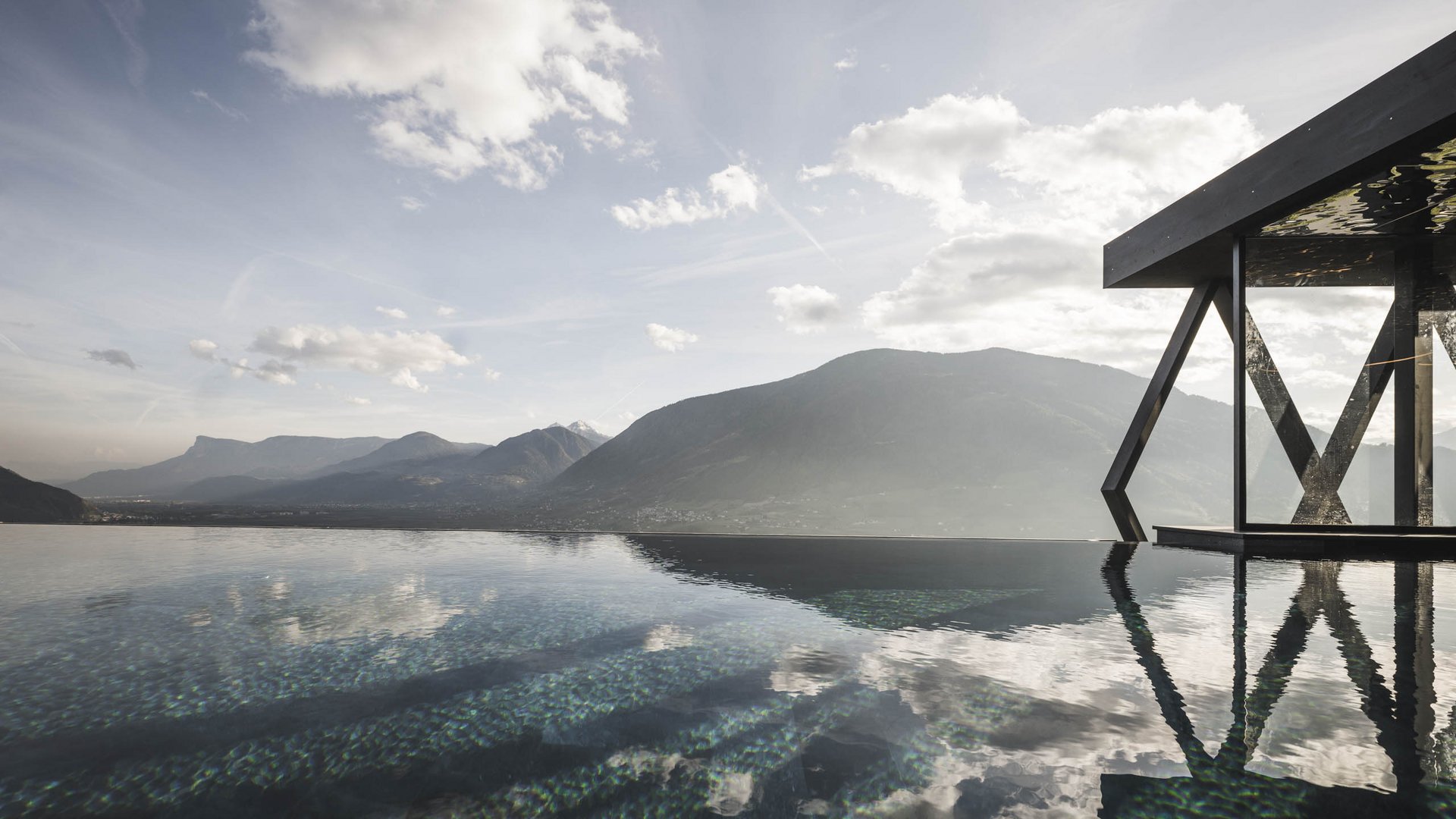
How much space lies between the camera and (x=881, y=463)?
4658 inches

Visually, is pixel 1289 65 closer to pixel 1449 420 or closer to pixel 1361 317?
pixel 1361 317

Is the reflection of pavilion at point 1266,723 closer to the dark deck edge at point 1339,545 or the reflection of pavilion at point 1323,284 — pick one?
the dark deck edge at point 1339,545

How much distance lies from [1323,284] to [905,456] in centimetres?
11596

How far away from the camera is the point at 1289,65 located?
7484 millimetres

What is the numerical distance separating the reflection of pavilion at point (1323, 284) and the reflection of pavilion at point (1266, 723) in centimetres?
90

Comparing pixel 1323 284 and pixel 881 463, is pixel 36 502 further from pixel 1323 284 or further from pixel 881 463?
pixel 881 463

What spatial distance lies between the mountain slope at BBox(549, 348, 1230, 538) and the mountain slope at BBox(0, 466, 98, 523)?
52.9 m

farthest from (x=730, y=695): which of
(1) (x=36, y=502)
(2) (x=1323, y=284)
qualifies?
(1) (x=36, y=502)

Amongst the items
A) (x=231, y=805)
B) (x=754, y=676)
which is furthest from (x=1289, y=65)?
(x=231, y=805)

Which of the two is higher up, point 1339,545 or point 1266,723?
point 1339,545

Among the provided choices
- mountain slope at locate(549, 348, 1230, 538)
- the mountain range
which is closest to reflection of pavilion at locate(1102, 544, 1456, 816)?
the mountain range

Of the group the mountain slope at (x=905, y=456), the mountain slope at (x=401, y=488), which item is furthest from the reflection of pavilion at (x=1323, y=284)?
the mountain slope at (x=401, y=488)

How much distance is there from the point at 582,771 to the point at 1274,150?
686 cm

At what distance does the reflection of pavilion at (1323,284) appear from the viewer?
17.2ft
